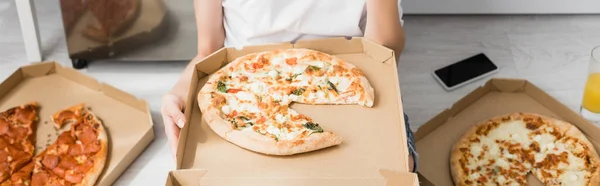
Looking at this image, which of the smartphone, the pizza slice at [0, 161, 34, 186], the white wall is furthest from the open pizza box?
the white wall

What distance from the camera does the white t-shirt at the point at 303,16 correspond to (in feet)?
4.47

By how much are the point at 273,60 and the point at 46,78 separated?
103cm

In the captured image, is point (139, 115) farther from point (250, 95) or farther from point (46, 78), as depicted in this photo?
point (250, 95)

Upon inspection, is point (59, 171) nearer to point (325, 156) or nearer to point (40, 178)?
point (40, 178)

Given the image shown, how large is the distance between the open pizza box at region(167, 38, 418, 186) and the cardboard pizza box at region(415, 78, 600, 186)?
562mm

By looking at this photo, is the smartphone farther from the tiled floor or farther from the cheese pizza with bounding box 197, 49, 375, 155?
the cheese pizza with bounding box 197, 49, 375, 155

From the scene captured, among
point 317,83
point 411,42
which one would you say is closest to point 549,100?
point 411,42

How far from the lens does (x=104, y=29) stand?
2.10 meters

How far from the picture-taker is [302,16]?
136 centimetres

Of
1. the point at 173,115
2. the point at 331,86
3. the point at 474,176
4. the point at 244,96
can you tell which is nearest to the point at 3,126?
the point at 173,115

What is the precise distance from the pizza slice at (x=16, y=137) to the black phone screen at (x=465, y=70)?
117 centimetres

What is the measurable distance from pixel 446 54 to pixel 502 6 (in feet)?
1.03

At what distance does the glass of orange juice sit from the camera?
1.82 meters

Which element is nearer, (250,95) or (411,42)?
(250,95)
